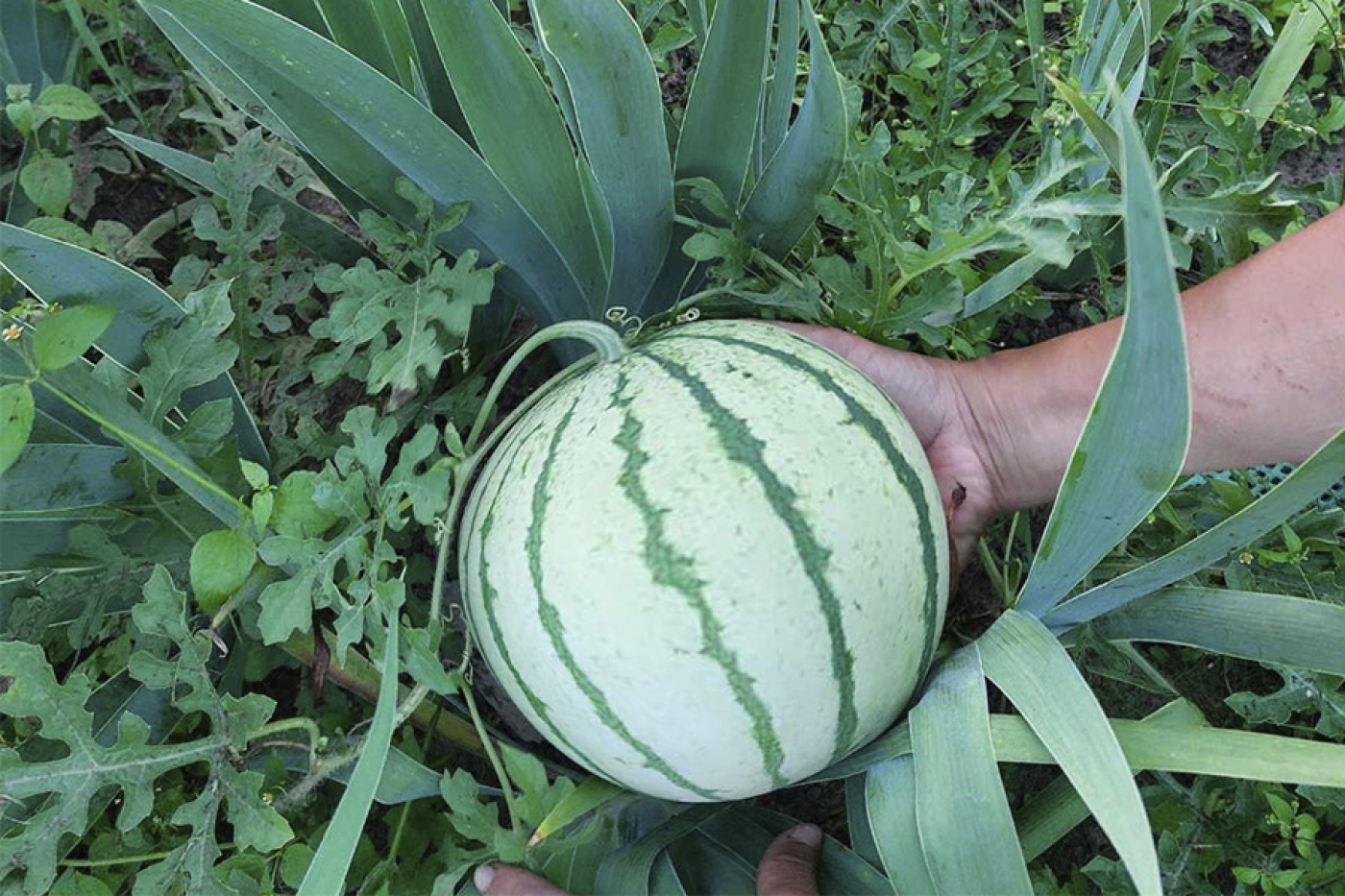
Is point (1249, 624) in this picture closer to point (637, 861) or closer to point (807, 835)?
point (807, 835)

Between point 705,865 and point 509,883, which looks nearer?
point 509,883

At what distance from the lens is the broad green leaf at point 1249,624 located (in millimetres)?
854

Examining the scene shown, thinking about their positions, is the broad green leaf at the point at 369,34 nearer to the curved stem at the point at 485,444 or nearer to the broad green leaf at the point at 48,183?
the curved stem at the point at 485,444

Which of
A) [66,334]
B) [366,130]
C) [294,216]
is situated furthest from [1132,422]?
[294,216]

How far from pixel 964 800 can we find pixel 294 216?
0.87m

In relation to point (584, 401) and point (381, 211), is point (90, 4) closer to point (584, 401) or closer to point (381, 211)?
point (381, 211)

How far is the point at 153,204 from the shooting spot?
1.53 metres

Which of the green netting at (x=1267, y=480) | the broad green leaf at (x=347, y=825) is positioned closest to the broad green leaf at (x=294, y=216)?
the broad green leaf at (x=347, y=825)

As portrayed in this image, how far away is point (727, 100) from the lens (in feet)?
3.16

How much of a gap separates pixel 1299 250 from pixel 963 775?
598 millimetres

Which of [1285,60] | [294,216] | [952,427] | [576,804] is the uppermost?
[1285,60]

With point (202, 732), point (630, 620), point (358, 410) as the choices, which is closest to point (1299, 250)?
point (630, 620)

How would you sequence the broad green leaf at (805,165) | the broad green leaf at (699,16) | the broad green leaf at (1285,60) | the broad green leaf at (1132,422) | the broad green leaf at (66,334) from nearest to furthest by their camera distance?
1. the broad green leaf at (1132,422)
2. the broad green leaf at (66,334)
3. the broad green leaf at (805,165)
4. the broad green leaf at (699,16)
5. the broad green leaf at (1285,60)

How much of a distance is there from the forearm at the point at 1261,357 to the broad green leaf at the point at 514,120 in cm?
54
